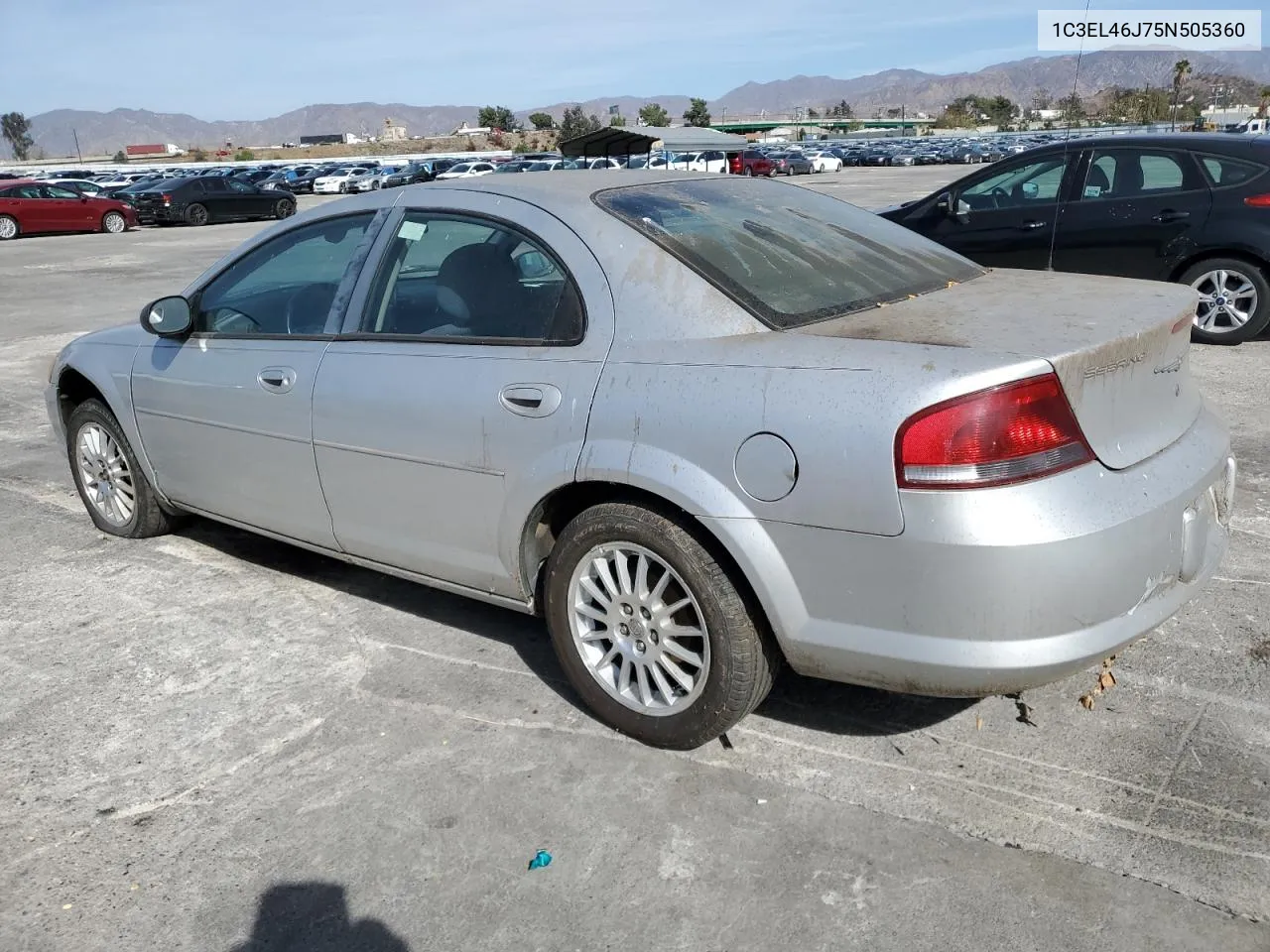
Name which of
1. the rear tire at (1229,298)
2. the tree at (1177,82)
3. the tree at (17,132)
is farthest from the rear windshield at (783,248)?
the tree at (17,132)

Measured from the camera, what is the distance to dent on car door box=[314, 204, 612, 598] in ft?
10.5

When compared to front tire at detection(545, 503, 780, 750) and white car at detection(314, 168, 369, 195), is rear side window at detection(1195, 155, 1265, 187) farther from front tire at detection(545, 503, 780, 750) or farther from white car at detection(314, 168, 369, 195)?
white car at detection(314, 168, 369, 195)

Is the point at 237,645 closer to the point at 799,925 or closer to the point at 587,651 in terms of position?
the point at 587,651

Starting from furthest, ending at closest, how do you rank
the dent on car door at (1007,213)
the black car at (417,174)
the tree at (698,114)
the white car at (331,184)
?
the tree at (698,114) < the white car at (331,184) < the black car at (417,174) < the dent on car door at (1007,213)

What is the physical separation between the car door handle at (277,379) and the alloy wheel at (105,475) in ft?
4.47

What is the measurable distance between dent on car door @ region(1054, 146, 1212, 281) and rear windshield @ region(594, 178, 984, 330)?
497 centimetres

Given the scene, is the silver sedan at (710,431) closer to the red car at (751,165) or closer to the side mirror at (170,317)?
the side mirror at (170,317)

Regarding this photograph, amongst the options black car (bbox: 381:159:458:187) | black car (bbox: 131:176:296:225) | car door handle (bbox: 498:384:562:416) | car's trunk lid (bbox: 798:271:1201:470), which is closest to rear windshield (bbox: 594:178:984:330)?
car's trunk lid (bbox: 798:271:1201:470)

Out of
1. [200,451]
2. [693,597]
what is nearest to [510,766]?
[693,597]

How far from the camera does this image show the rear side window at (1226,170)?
788 centimetres

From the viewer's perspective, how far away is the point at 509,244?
3484 mm

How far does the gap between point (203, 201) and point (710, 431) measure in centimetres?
3270

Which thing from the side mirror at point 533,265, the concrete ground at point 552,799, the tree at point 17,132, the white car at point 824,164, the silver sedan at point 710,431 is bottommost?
the concrete ground at point 552,799

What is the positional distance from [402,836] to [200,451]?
85.4 inches
